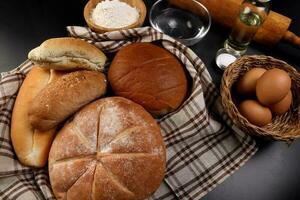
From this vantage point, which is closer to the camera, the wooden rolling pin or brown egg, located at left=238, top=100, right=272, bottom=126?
brown egg, located at left=238, top=100, right=272, bottom=126

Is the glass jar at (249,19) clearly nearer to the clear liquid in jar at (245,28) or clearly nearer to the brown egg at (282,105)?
the clear liquid in jar at (245,28)

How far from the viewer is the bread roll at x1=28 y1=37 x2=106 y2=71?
2.45 ft

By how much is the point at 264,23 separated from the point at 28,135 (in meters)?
0.64

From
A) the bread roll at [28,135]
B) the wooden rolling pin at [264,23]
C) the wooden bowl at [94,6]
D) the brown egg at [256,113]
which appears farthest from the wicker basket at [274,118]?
the bread roll at [28,135]

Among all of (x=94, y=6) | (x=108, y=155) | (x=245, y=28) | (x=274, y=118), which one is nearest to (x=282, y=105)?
(x=274, y=118)

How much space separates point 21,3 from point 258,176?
29.8 inches

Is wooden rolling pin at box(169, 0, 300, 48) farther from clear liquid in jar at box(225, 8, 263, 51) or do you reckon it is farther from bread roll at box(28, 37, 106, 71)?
bread roll at box(28, 37, 106, 71)

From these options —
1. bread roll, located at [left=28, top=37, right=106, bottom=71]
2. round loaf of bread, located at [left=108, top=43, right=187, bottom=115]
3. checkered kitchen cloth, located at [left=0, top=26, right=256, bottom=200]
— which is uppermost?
bread roll, located at [left=28, top=37, right=106, bottom=71]

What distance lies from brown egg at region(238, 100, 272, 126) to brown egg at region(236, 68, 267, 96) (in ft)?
0.12

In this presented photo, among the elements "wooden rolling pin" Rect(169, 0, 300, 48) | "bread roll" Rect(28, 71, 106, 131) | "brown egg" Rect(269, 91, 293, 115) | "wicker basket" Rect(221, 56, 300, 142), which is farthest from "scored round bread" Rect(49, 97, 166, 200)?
"wooden rolling pin" Rect(169, 0, 300, 48)

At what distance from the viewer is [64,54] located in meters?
0.76

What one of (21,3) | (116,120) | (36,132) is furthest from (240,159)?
(21,3)

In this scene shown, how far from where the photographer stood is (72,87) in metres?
0.73

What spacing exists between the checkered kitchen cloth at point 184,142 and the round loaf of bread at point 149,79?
0.10ft
